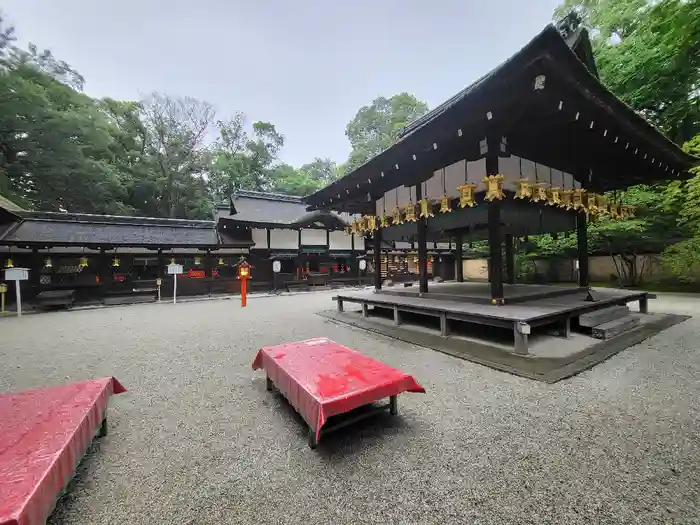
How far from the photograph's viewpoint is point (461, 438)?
2.01 meters

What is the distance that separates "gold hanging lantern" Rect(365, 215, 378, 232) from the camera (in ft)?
23.2

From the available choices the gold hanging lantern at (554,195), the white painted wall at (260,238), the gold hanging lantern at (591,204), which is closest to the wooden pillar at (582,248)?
the gold hanging lantern at (591,204)

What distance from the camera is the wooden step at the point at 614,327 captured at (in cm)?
423

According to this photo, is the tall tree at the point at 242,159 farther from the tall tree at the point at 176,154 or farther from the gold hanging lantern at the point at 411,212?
the gold hanging lantern at the point at 411,212

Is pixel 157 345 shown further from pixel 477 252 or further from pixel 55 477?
pixel 477 252

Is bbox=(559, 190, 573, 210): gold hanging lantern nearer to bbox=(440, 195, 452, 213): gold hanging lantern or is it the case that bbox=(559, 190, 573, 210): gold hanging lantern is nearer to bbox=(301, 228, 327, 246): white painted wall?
bbox=(440, 195, 452, 213): gold hanging lantern

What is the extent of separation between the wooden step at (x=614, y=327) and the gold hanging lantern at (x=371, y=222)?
4.59 metres

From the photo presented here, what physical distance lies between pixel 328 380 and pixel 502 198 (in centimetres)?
403

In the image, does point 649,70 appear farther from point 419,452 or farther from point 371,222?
point 419,452

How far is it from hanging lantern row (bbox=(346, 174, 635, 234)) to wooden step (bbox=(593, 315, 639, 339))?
2.15m

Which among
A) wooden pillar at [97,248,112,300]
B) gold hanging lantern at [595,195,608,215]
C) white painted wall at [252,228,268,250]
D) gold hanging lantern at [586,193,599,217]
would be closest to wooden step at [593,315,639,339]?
gold hanging lantern at [586,193,599,217]

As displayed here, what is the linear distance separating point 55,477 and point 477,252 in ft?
62.4

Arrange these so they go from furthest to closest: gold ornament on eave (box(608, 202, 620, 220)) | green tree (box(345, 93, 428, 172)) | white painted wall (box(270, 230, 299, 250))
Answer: green tree (box(345, 93, 428, 172)) → white painted wall (box(270, 230, 299, 250)) → gold ornament on eave (box(608, 202, 620, 220))

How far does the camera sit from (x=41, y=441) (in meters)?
1.54
